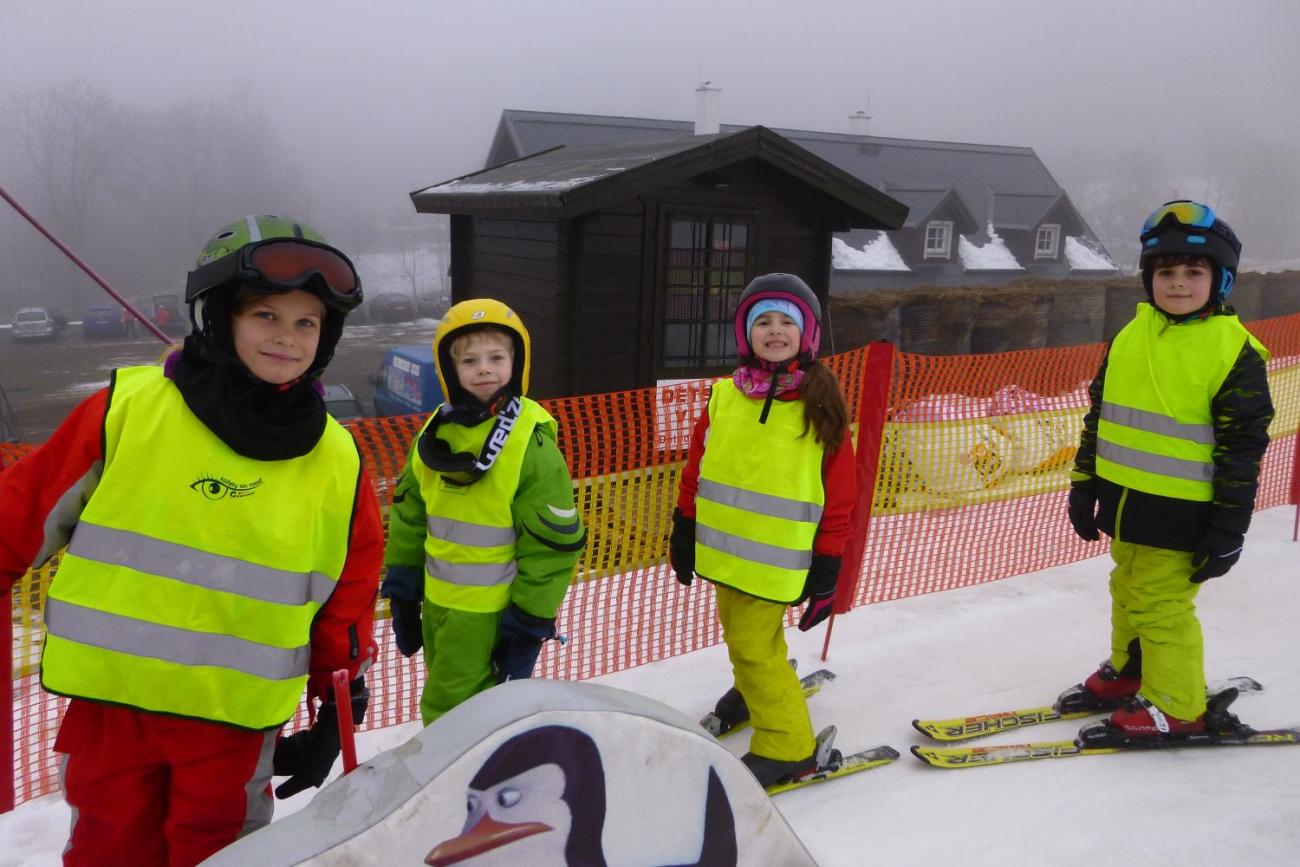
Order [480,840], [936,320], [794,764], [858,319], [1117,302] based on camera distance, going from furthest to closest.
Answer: [1117,302]
[936,320]
[858,319]
[794,764]
[480,840]

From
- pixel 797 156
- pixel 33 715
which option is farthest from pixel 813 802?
pixel 797 156

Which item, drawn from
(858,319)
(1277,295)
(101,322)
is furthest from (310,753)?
(101,322)

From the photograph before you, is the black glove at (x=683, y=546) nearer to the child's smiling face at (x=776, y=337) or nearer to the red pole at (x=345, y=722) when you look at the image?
the child's smiling face at (x=776, y=337)

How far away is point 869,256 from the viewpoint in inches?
1021

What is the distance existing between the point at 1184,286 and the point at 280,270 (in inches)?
126

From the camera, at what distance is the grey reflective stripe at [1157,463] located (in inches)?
134

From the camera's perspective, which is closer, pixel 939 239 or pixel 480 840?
pixel 480 840

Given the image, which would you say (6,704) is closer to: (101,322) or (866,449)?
(866,449)

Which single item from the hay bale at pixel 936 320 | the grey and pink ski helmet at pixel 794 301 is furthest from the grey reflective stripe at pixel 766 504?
the hay bale at pixel 936 320

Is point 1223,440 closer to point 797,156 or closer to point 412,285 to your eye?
point 797,156

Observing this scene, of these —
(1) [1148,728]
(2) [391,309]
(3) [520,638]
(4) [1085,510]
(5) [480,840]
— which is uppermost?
(5) [480,840]

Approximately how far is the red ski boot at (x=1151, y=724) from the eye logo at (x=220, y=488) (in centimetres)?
347

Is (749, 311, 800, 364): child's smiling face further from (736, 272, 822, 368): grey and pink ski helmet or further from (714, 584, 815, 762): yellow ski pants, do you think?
(714, 584, 815, 762): yellow ski pants

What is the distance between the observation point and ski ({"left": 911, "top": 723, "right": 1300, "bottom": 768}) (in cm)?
352
